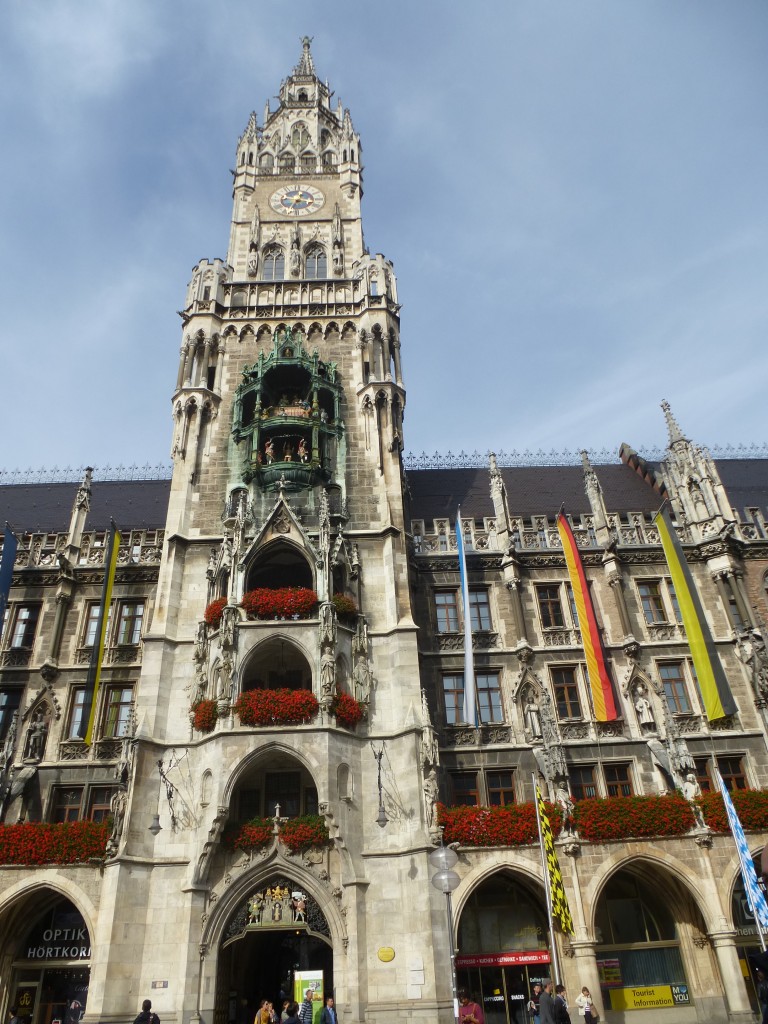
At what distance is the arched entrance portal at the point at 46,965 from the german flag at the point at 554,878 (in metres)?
13.5

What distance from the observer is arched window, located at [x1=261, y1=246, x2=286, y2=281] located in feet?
114

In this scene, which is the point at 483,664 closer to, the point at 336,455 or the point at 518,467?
the point at 336,455

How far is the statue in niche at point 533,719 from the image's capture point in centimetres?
2436

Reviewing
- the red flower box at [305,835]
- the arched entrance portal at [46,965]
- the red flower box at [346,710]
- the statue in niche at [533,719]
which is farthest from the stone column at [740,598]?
the arched entrance portal at [46,965]

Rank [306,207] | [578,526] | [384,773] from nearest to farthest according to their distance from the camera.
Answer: [384,773], [578,526], [306,207]

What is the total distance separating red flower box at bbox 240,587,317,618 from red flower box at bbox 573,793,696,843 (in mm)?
9835

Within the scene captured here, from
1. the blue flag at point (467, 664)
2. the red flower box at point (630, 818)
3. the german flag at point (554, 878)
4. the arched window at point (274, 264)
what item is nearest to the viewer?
the german flag at point (554, 878)

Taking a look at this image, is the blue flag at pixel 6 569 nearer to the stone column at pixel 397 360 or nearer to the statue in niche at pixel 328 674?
the statue in niche at pixel 328 674

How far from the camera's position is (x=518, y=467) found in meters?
37.8

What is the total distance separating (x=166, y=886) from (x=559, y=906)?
33.8 feet

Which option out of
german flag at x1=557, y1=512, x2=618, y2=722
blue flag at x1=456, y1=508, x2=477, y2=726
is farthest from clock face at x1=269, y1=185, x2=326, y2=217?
german flag at x1=557, y1=512, x2=618, y2=722

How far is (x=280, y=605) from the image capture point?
77.5 feet

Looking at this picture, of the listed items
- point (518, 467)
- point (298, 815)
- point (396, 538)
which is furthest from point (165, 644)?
point (518, 467)

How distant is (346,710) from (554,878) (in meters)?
7.03
